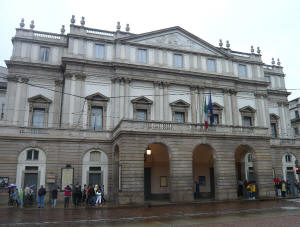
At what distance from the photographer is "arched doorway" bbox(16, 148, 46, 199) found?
25.6m

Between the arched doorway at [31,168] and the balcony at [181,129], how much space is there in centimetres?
723

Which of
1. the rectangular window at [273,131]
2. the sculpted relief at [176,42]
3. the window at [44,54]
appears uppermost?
the sculpted relief at [176,42]

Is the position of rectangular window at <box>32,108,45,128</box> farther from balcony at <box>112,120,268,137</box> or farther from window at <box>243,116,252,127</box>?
window at <box>243,116,252,127</box>

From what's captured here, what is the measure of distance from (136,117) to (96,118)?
409 centimetres

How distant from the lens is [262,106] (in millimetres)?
35344

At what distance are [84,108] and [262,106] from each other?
70.9ft

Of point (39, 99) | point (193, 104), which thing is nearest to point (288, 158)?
point (193, 104)

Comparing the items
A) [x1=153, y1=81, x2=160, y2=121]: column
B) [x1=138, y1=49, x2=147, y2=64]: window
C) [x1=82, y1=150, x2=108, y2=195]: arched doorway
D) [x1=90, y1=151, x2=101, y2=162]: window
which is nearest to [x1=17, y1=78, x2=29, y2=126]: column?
[x1=82, y1=150, x2=108, y2=195]: arched doorway

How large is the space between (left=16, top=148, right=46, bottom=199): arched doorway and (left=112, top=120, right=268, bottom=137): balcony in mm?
7231

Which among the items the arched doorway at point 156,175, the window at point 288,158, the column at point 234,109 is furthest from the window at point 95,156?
the window at point 288,158

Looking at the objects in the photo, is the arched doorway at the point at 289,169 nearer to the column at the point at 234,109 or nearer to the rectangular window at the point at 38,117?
the column at the point at 234,109

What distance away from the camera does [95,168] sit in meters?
27.2

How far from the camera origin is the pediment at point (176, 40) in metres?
32.1

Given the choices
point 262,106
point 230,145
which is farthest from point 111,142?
point 262,106
